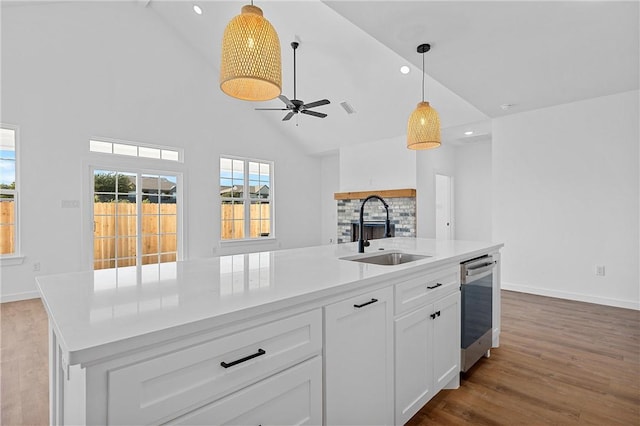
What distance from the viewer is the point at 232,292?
3.77 feet

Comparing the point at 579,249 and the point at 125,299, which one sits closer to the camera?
the point at 125,299

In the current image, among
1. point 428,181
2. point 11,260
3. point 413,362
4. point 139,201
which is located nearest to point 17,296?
point 11,260

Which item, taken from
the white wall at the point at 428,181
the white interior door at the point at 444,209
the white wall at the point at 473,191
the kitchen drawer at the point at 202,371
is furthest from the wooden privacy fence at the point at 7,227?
the white wall at the point at 473,191

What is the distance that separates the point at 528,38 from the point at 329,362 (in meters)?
3.32

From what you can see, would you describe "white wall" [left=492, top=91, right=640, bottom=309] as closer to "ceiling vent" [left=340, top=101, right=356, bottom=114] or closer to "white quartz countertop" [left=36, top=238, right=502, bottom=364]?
"ceiling vent" [left=340, top=101, right=356, bottom=114]

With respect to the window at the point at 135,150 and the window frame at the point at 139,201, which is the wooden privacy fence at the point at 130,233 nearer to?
the window frame at the point at 139,201

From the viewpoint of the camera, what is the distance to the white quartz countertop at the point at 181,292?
2.69 feet

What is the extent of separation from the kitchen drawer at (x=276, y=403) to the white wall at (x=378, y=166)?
212 inches

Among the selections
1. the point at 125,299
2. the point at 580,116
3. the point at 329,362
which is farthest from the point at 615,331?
the point at 125,299

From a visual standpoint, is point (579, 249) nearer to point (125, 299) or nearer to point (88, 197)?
point (125, 299)

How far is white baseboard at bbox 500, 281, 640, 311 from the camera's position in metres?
3.93

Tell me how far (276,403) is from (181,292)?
486 millimetres

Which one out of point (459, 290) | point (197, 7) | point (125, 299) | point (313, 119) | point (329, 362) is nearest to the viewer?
point (125, 299)

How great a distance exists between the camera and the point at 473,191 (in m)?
7.12
